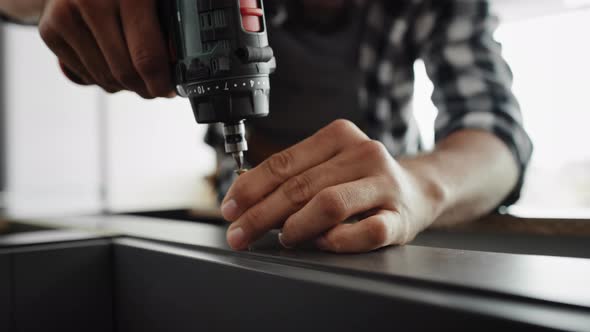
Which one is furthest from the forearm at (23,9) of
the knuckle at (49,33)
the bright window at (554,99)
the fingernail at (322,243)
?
the bright window at (554,99)

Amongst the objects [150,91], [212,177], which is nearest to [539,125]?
[212,177]

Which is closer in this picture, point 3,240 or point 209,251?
point 209,251

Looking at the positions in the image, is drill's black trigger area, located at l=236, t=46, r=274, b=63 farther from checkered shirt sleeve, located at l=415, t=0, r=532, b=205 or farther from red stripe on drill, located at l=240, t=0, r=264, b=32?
checkered shirt sleeve, located at l=415, t=0, r=532, b=205

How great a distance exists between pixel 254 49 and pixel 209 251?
20 centimetres

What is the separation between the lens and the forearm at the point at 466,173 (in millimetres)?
674

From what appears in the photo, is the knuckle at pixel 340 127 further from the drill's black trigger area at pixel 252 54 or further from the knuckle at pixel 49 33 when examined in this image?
the knuckle at pixel 49 33

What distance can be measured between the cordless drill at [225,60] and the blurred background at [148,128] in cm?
208

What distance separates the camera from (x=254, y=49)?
1.60ft

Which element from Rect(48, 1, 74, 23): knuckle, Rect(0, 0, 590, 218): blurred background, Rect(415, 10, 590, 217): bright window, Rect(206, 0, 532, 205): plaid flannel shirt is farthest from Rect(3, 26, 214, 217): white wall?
Rect(48, 1, 74, 23): knuckle

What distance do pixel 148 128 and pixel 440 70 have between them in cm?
285

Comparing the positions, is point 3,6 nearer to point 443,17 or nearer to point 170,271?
point 170,271

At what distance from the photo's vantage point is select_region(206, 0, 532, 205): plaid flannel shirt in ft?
3.14

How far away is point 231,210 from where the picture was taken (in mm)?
515

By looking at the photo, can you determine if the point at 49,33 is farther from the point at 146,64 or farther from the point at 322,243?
the point at 322,243
